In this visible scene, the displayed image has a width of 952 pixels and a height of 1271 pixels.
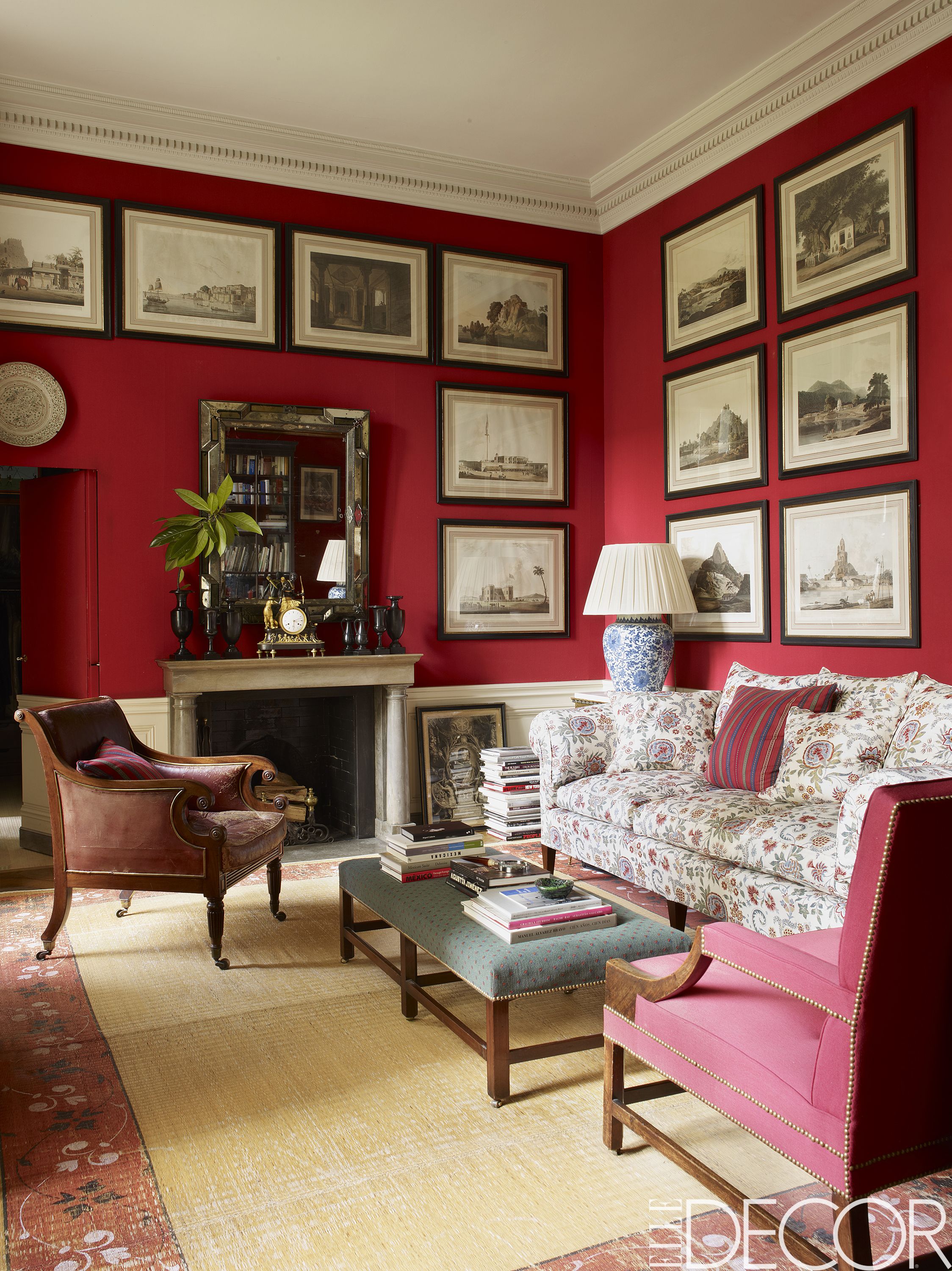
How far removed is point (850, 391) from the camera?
4.55 metres

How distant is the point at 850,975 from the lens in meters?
1.71

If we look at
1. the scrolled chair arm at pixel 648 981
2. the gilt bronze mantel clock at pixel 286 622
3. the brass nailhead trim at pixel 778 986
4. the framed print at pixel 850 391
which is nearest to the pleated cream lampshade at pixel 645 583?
the framed print at pixel 850 391

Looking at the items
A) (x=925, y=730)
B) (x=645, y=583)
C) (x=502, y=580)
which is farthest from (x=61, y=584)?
(x=925, y=730)

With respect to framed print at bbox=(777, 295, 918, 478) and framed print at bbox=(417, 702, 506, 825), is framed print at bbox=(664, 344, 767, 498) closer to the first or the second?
framed print at bbox=(777, 295, 918, 478)

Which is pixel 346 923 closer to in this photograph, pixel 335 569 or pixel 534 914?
pixel 534 914

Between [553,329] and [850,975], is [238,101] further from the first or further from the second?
[850,975]

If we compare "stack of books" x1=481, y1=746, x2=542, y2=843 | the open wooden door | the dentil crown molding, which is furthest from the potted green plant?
the dentil crown molding

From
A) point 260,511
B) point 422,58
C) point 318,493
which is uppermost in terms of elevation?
point 422,58

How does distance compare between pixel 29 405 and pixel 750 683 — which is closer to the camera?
pixel 750 683

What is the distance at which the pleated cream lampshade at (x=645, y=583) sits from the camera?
5.28 m

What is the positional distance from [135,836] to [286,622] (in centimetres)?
199

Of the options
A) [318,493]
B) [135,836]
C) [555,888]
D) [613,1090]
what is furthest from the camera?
[318,493]

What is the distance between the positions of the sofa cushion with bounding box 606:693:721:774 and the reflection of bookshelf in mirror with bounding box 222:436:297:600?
83.5 inches

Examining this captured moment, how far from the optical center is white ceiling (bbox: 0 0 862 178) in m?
4.38
